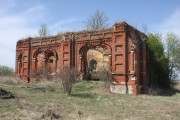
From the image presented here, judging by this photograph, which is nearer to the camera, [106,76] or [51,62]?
[106,76]

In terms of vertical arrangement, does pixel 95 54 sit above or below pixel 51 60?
above

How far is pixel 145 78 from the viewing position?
24766 mm

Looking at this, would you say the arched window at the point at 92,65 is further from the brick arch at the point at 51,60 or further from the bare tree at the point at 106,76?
the brick arch at the point at 51,60

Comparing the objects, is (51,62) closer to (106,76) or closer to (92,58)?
(92,58)

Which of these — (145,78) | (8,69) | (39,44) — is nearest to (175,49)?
(145,78)

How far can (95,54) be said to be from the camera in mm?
26156

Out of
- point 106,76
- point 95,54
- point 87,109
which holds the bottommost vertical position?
point 87,109

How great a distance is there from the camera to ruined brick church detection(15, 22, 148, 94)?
899 inches

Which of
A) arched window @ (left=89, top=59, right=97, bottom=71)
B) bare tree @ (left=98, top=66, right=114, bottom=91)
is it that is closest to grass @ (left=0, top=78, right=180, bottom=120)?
bare tree @ (left=98, top=66, right=114, bottom=91)

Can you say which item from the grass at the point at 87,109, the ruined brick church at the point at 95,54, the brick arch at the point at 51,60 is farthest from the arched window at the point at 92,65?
the grass at the point at 87,109

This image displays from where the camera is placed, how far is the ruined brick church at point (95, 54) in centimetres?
2283

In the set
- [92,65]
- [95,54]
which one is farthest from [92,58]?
[92,65]

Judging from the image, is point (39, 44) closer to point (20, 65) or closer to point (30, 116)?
point (20, 65)

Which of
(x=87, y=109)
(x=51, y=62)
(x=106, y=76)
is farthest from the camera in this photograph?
(x=51, y=62)
